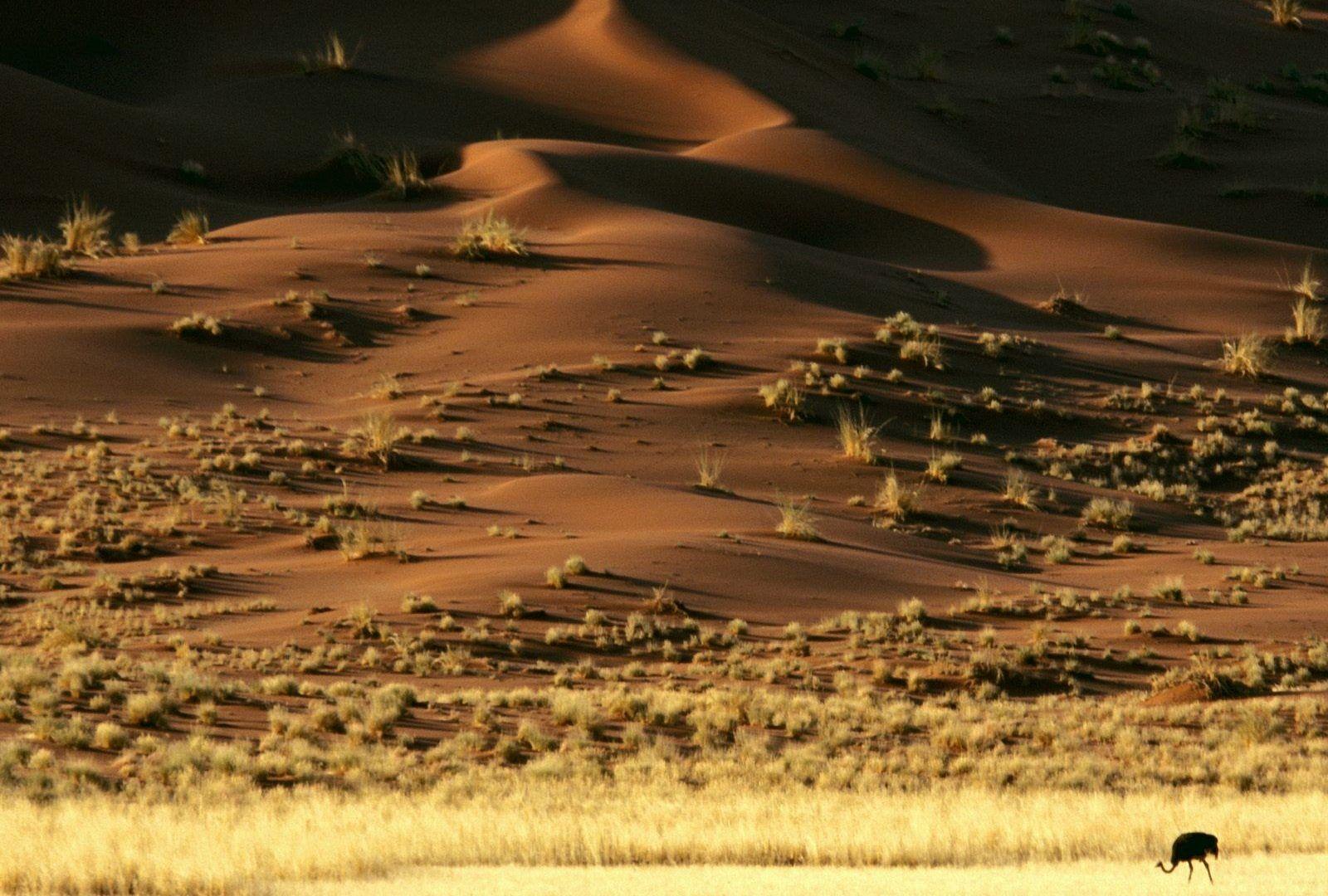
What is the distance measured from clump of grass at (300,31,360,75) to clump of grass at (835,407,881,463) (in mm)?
28654

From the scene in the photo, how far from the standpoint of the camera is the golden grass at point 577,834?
426 inches

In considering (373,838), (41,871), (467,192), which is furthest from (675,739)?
(467,192)

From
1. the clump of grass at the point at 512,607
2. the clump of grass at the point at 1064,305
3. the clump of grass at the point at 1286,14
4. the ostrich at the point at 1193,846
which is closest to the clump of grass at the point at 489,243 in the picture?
the clump of grass at the point at 1064,305

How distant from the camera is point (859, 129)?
57.2 meters

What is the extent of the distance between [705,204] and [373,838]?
37291 mm

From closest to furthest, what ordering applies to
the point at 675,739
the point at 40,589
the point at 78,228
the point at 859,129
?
the point at 675,739 < the point at 40,589 < the point at 78,228 < the point at 859,129

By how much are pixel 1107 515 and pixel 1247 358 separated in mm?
11180

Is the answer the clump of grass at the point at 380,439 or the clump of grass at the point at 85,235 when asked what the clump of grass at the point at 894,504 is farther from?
the clump of grass at the point at 85,235

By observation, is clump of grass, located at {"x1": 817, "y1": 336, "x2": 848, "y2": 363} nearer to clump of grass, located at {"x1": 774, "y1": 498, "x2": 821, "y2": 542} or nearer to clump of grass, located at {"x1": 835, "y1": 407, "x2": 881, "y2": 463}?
clump of grass, located at {"x1": 835, "y1": 407, "x2": 881, "y2": 463}

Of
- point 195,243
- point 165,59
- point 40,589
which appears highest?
point 165,59

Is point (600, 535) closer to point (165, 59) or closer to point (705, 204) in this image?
point (705, 204)

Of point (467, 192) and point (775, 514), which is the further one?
point (467, 192)

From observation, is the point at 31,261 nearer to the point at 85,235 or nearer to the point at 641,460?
the point at 85,235

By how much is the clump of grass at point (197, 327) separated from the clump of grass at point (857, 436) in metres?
11.2
